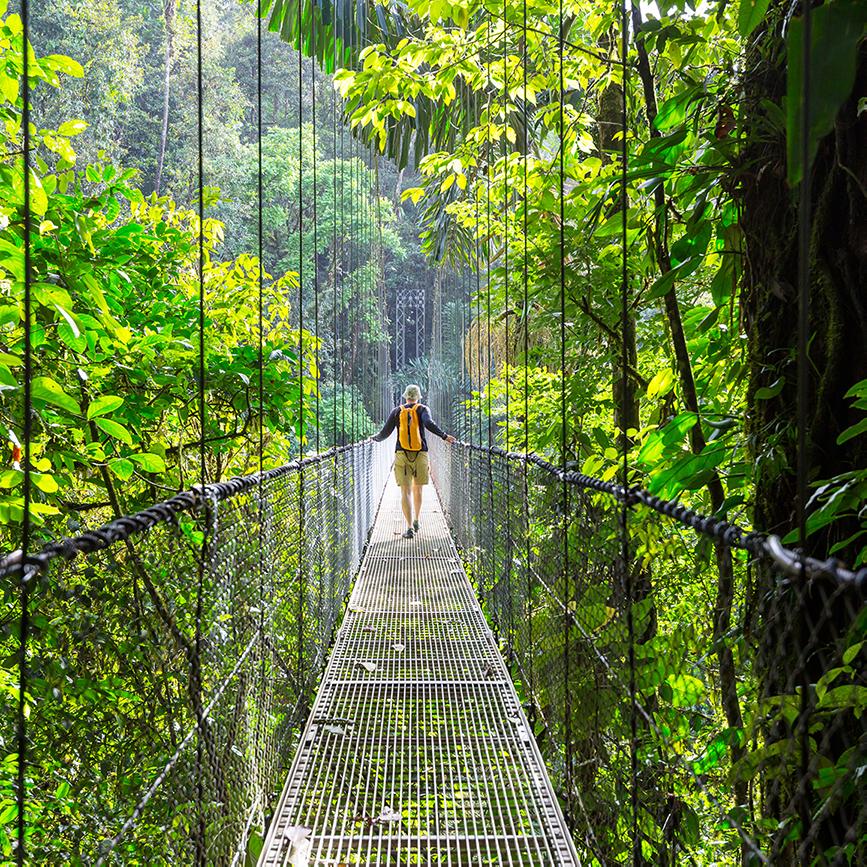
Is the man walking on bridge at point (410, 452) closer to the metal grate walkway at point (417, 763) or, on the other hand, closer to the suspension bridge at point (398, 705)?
the metal grate walkway at point (417, 763)

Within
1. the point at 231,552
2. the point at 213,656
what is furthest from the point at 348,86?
the point at 213,656

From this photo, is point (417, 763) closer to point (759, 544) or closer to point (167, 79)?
point (759, 544)

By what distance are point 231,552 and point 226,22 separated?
22046 millimetres

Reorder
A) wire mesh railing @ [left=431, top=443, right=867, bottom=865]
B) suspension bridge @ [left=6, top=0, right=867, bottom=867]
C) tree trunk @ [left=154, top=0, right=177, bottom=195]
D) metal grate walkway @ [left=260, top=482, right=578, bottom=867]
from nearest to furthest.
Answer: wire mesh railing @ [left=431, top=443, right=867, bottom=865] < suspension bridge @ [left=6, top=0, right=867, bottom=867] < metal grate walkway @ [left=260, top=482, right=578, bottom=867] < tree trunk @ [left=154, top=0, right=177, bottom=195]

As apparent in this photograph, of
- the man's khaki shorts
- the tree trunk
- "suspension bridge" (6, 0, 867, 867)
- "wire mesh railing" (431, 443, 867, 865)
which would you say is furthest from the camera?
the tree trunk

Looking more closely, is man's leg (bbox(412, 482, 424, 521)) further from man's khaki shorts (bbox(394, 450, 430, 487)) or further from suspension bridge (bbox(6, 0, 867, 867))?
suspension bridge (bbox(6, 0, 867, 867))

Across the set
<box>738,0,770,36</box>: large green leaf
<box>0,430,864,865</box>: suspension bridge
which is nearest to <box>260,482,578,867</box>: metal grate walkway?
<box>0,430,864,865</box>: suspension bridge

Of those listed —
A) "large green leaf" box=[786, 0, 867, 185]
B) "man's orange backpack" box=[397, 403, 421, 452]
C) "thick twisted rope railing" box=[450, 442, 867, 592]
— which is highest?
"large green leaf" box=[786, 0, 867, 185]

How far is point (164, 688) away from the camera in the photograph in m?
1.43

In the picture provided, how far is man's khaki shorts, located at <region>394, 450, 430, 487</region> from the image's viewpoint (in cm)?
489

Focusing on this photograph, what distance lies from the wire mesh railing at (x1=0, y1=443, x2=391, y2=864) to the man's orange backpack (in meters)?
3.03

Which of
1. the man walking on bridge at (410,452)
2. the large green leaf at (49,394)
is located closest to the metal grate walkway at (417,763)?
the large green leaf at (49,394)

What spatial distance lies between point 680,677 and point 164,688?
2.81ft

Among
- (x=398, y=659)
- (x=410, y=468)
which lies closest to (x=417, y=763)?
(x=398, y=659)
